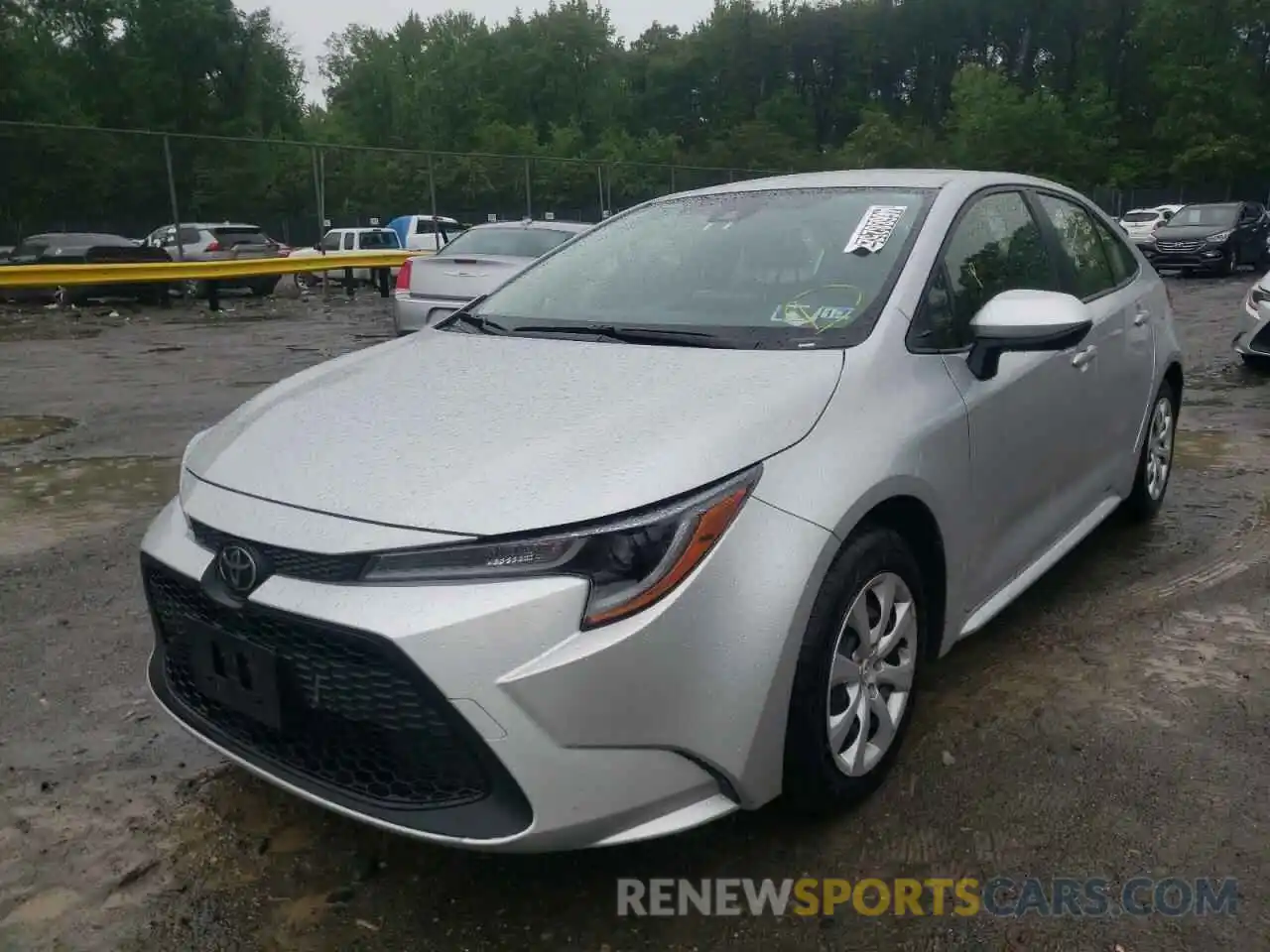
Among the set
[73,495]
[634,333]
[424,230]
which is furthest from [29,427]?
[424,230]

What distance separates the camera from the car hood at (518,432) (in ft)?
6.96

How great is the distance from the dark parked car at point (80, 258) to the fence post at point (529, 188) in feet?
33.0

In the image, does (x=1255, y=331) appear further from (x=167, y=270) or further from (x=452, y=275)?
(x=167, y=270)

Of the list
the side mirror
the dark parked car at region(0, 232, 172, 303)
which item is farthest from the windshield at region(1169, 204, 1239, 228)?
the side mirror

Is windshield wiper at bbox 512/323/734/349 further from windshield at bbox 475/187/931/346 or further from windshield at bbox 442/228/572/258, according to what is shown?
windshield at bbox 442/228/572/258

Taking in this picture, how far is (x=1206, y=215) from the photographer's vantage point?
22.1 metres

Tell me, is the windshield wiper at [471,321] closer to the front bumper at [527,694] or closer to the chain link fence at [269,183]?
the front bumper at [527,694]

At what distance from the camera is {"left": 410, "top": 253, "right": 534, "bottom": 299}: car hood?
34.3 ft

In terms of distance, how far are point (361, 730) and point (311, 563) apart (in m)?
0.33

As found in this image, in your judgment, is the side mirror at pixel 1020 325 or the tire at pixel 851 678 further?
the side mirror at pixel 1020 325

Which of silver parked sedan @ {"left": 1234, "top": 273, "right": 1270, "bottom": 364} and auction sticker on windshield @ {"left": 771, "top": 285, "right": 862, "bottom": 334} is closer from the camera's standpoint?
auction sticker on windshield @ {"left": 771, "top": 285, "right": 862, "bottom": 334}

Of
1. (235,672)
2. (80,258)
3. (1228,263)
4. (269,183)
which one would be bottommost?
(1228,263)

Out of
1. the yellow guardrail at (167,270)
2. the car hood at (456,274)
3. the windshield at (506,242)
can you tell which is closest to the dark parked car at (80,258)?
the yellow guardrail at (167,270)

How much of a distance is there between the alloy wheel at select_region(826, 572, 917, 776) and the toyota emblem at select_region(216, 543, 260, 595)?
1.21 meters
